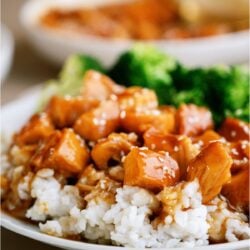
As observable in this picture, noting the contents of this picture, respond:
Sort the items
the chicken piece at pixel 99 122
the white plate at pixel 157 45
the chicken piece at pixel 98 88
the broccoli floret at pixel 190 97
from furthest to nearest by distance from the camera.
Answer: the white plate at pixel 157 45 < the broccoli floret at pixel 190 97 < the chicken piece at pixel 98 88 < the chicken piece at pixel 99 122

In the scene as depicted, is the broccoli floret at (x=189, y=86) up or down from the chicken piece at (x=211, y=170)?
up

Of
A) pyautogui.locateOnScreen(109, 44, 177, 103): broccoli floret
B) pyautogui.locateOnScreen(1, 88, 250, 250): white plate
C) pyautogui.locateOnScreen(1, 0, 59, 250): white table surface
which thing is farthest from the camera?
pyautogui.locateOnScreen(1, 0, 59, 250): white table surface

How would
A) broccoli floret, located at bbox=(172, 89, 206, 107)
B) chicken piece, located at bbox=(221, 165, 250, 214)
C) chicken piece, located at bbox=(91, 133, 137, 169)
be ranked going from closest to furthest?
chicken piece, located at bbox=(221, 165, 250, 214), chicken piece, located at bbox=(91, 133, 137, 169), broccoli floret, located at bbox=(172, 89, 206, 107)

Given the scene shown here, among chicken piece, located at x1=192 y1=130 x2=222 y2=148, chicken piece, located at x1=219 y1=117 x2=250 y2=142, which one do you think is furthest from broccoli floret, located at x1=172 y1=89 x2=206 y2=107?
chicken piece, located at x1=192 y1=130 x2=222 y2=148

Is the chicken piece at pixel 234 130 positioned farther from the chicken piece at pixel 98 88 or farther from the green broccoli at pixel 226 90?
the chicken piece at pixel 98 88

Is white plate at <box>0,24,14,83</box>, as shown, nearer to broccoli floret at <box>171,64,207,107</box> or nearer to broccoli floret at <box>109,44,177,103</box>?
broccoli floret at <box>109,44,177,103</box>

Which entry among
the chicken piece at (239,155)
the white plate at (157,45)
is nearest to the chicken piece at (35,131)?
the chicken piece at (239,155)

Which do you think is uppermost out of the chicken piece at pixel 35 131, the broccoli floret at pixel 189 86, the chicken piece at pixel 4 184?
the broccoli floret at pixel 189 86
